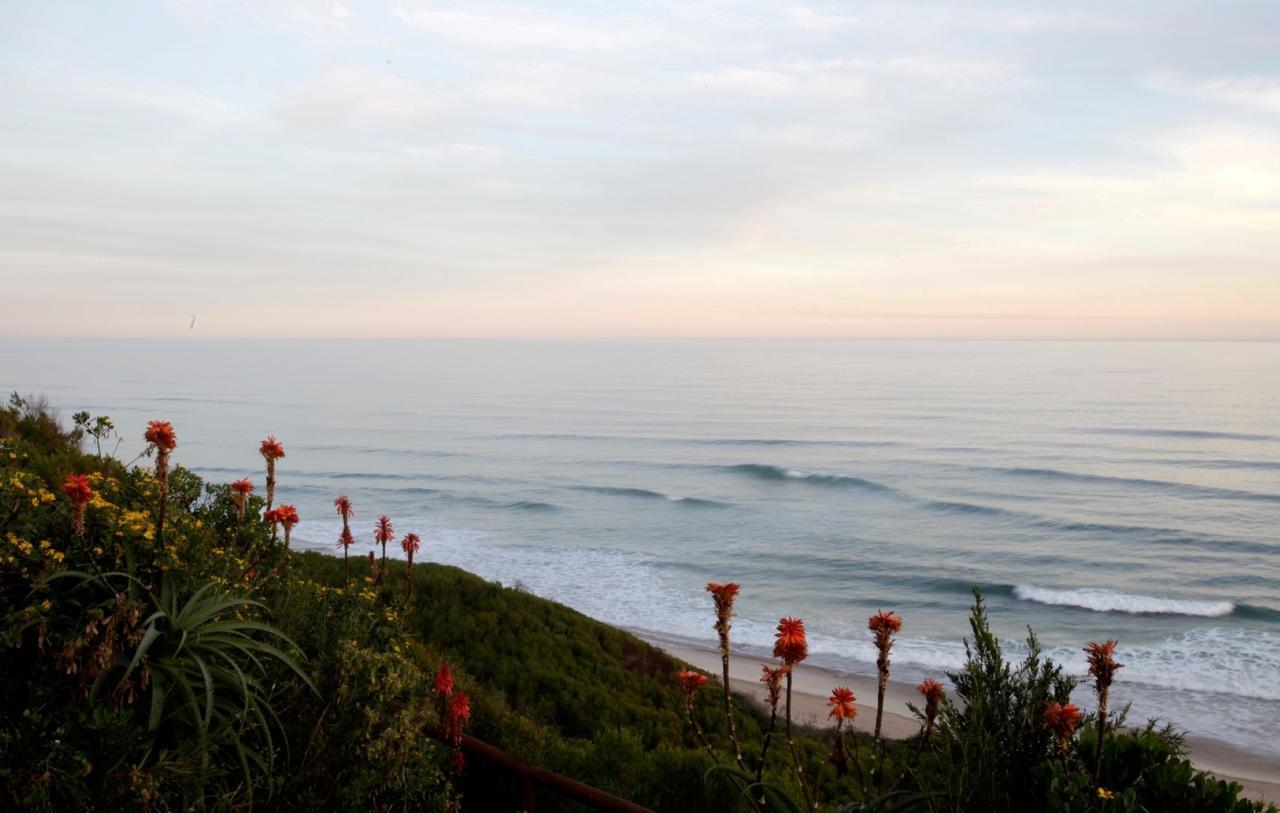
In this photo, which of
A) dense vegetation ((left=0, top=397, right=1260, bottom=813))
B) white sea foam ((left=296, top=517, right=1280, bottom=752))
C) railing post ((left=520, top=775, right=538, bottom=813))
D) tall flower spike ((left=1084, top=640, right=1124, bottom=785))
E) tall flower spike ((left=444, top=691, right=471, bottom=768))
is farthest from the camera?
white sea foam ((left=296, top=517, right=1280, bottom=752))

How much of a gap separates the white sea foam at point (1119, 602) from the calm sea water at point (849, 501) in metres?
0.10

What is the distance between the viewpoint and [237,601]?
338 centimetres

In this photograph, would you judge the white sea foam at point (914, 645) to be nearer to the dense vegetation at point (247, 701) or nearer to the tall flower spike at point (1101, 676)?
the dense vegetation at point (247, 701)

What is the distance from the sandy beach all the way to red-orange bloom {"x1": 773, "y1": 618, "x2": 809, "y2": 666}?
449 inches

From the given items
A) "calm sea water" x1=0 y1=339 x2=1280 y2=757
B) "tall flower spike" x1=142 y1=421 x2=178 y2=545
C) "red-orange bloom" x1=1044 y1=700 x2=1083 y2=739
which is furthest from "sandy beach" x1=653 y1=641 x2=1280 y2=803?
"tall flower spike" x1=142 y1=421 x2=178 y2=545

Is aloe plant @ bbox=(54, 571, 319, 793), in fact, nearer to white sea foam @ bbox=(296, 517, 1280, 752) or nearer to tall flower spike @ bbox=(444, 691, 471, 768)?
tall flower spike @ bbox=(444, 691, 471, 768)

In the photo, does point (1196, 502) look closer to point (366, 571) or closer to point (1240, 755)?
point (1240, 755)

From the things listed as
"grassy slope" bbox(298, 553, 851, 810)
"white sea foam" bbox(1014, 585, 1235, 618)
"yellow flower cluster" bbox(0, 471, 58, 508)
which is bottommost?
"white sea foam" bbox(1014, 585, 1235, 618)

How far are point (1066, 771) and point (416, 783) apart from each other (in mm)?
2489

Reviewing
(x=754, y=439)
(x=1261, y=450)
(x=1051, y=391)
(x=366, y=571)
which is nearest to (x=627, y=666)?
(x=366, y=571)

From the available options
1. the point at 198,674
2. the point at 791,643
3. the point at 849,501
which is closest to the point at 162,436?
the point at 198,674

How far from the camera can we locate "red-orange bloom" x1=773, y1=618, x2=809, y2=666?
Result: 332cm

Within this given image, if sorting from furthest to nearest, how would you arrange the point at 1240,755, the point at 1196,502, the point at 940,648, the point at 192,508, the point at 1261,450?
the point at 1261,450, the point at 1196,502, the point at 940,648, the point at 1240,755, the point at 192,508

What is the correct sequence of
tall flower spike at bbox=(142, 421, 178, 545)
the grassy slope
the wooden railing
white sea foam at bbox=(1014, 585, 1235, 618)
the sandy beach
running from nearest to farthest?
the wooden railing, tall flower spike at bbox=(142, 421, 178, 545), the grassy slope, the sandy beach, white sea foam at bbox=(1014, 585, 1235, 618)
